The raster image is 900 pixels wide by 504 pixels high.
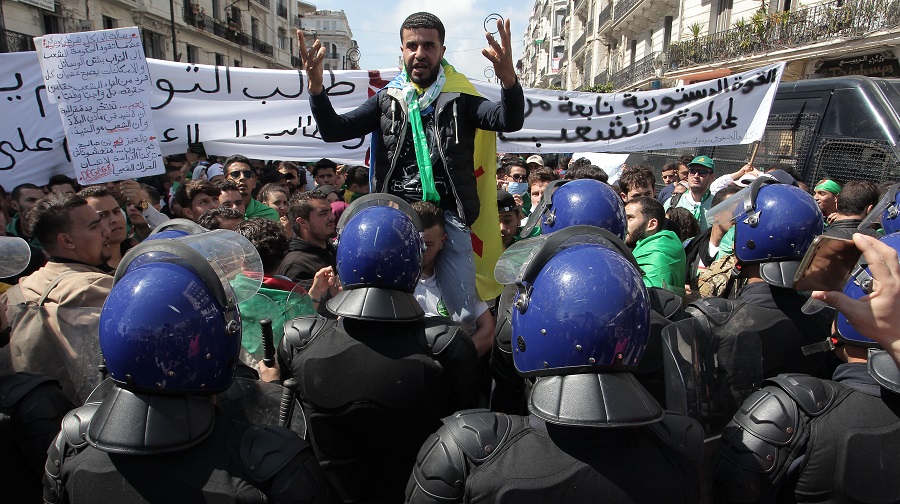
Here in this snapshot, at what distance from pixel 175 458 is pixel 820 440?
1.65m

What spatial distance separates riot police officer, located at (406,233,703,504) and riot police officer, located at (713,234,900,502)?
9.1 inches

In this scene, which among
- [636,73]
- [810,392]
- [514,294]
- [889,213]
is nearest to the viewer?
[810,392]

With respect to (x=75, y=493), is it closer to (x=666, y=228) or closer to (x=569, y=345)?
(x=569, y=345)

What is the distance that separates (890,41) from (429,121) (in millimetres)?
16584

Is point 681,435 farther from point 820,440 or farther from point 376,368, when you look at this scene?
point 376,368

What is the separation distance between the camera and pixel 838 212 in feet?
15.9

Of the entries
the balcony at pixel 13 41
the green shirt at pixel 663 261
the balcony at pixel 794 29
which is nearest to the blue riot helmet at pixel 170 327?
the green shirt at pixel 663 261

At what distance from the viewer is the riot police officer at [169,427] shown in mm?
1434

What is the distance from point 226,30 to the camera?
37.4 m

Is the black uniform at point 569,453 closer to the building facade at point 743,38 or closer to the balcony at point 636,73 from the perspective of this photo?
the building facade at point 743,38

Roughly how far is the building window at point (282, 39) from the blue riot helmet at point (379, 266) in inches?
2101

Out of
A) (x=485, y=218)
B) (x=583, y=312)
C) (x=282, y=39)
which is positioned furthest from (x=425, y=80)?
(x=282, y=39)

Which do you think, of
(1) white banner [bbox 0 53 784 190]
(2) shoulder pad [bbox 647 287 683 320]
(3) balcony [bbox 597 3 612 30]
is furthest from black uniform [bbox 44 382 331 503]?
(3) balcony [bbox 597 3 612 30]

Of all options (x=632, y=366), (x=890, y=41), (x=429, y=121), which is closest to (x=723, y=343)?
(x=632, y=366)
